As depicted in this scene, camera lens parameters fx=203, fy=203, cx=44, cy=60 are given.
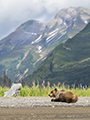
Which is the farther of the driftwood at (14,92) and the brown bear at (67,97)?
the driftwood at (14,92)

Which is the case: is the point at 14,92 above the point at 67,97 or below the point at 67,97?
above

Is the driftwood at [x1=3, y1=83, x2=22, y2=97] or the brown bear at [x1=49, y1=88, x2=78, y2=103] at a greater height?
the driftwood at [x1=3, y1=83, x2=22, y2=97]

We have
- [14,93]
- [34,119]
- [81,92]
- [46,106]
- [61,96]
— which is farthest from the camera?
[81,92]

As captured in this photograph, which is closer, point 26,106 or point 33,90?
point 26,106

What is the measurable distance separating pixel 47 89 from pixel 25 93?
107 inches

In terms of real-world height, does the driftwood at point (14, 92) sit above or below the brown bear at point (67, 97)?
above

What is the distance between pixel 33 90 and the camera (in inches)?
949

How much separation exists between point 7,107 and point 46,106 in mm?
2697

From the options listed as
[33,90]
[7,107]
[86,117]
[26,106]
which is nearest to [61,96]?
[26,106]

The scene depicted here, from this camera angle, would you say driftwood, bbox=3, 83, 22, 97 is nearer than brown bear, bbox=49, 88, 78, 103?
No

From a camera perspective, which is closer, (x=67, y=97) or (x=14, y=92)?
(x=67, y=97)

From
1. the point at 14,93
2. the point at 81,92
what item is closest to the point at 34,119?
the point at 14,93

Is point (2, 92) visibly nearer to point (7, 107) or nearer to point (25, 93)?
point (25, 93)

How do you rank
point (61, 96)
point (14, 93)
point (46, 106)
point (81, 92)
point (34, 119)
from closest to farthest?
point (34, 119) → point (46, 106) → point (61, 96) → point (14, 93) → point (81, 92)
